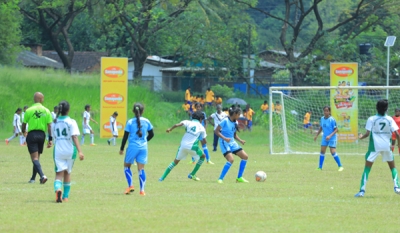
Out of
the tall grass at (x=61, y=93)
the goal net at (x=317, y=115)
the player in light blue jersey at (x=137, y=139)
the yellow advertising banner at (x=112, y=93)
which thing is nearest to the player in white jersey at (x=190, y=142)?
the player in light blue jersey at (x=137, y=139)

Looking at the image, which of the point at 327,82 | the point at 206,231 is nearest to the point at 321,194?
the point at 206,231

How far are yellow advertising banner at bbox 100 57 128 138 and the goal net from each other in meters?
7.13

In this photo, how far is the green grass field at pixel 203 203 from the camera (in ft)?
29.6

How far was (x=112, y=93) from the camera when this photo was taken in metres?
32.3

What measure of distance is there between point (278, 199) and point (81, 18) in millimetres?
48127

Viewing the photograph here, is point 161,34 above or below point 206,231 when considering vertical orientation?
above

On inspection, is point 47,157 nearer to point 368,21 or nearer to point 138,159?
point 138,159

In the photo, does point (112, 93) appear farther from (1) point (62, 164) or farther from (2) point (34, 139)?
(1) point (62, 164)

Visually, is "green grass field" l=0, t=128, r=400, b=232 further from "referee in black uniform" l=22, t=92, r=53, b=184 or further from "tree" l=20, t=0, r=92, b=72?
"tree" l=20, t=0, r=92, b=72

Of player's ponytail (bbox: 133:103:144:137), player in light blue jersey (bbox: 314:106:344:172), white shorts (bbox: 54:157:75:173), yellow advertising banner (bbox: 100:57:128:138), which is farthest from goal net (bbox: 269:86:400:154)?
white shorts (bbox: 54:157:75:173)

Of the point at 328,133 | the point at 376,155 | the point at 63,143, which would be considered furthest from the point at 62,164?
the point at 328,133

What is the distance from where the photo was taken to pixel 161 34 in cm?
4900

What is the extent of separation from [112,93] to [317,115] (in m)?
9.50

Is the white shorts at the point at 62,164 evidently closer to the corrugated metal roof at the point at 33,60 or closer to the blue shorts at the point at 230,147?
the blue shorts at the point at 230,147
